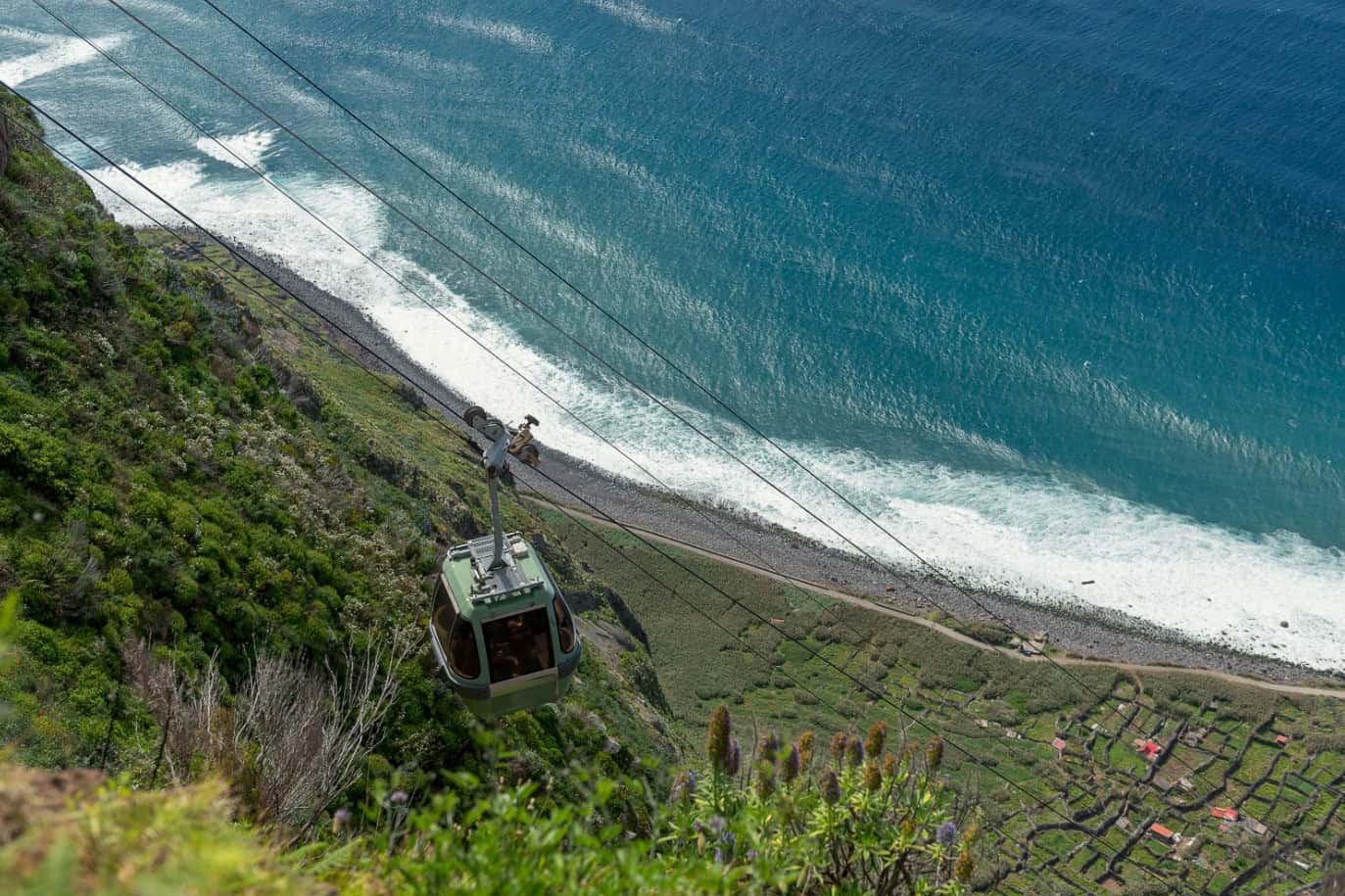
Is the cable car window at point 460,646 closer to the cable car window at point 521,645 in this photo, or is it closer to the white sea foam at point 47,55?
the cable car window at point 521,645

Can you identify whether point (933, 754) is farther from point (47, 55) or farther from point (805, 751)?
point (47, 55)

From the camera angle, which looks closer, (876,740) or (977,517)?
(876,740)

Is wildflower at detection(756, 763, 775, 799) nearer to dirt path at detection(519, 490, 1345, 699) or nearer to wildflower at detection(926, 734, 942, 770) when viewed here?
wildflower at detection(926, 734, 942, 770)

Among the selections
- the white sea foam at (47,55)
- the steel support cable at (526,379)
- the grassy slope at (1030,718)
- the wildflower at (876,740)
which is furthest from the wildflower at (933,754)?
Answer: the white sea foam at (47,55)

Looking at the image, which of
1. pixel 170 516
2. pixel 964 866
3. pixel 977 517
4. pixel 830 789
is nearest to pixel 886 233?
pixel 977 517

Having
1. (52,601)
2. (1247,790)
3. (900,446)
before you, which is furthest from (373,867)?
(900,446)

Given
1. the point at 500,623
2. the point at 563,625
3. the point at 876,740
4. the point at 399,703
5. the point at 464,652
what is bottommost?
the point at 399,703

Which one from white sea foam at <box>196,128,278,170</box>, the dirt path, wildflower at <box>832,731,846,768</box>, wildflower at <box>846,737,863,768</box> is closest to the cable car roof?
wildflower at <box>832,731,846,768</box>
